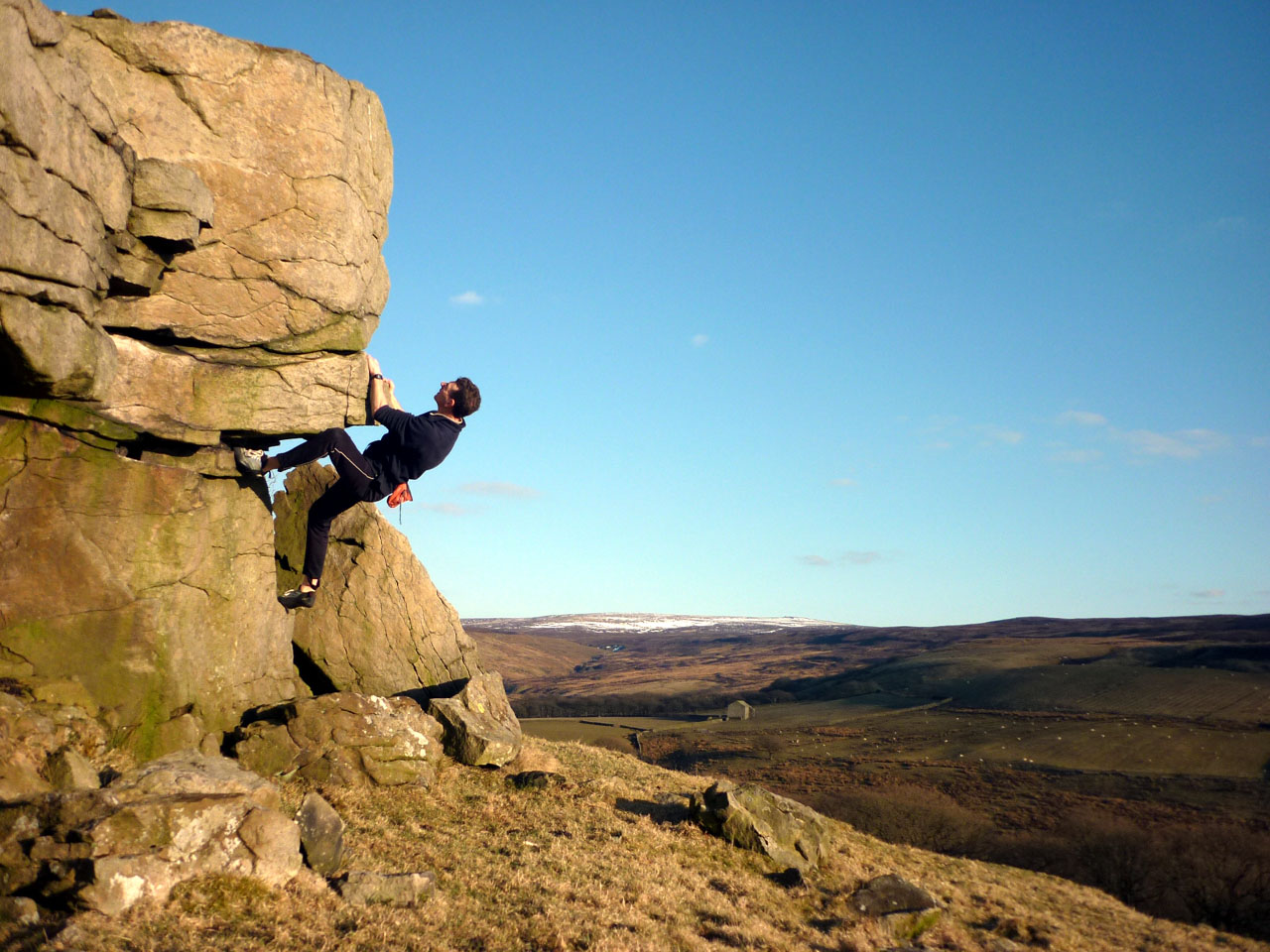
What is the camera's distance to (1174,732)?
294 ft

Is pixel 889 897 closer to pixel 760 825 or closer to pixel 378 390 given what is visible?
pixel 760 825

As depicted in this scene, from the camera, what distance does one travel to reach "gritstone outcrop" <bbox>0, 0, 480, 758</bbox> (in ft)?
35.9

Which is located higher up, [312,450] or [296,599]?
[312,450]

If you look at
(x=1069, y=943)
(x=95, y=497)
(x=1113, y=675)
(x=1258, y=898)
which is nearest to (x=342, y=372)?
(x=95, y=497)

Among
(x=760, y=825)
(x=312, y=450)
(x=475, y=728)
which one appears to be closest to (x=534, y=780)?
(x=475, y=728)

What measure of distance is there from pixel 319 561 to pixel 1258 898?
165ft

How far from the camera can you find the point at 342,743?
14.5 m

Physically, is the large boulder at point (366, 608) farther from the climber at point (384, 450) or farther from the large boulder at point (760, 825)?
the large boulder at point (760, 825)

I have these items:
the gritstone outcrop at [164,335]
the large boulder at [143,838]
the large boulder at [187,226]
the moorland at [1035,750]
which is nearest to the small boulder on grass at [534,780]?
the gritstone outcrop at [164,335]

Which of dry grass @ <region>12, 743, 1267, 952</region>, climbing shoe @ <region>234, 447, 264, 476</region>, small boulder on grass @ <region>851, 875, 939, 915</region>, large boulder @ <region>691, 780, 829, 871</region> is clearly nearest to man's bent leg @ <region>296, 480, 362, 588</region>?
climbing shoe @ <region>234, 447, 264, 476</region>

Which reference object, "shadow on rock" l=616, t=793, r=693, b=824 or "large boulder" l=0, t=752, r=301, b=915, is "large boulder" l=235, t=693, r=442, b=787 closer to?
"large boulder" l=0, t=752, r=301, b=915

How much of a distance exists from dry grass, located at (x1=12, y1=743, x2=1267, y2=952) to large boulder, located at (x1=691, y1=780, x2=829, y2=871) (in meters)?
0.38

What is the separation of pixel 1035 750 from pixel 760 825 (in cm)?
8311

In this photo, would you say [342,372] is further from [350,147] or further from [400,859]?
[400,859]
